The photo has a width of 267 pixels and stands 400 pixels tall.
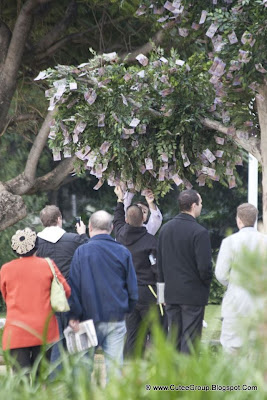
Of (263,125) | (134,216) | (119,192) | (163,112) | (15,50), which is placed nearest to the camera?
(263,125)

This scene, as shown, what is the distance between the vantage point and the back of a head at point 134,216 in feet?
28.0

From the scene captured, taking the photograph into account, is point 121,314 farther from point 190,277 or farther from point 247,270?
point 247,270

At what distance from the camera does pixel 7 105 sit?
1237cm

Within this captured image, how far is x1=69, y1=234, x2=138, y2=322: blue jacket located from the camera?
659cm

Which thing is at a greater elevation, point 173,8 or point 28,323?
point 173,8

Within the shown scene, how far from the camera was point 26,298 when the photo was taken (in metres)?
6.19

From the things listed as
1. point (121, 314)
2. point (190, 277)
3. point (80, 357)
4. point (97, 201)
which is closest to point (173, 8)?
point (190, 277)

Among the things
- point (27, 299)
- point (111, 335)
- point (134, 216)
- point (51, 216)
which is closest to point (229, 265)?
point (111, 335)

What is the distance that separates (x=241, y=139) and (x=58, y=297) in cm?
322

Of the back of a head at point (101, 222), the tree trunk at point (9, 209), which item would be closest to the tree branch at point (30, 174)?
the tree trunk at point (9, 209)

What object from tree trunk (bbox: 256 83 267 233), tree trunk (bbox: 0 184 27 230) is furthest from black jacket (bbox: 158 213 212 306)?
tree trunk (bbox: 0 184 27 230)

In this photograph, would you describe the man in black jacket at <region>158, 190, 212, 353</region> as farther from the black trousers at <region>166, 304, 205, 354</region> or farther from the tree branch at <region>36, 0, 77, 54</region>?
the tree branch at <region>36, 0, 77, 54</region>

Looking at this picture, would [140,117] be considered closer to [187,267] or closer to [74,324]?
[187,267]

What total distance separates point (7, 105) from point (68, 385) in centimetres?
921
